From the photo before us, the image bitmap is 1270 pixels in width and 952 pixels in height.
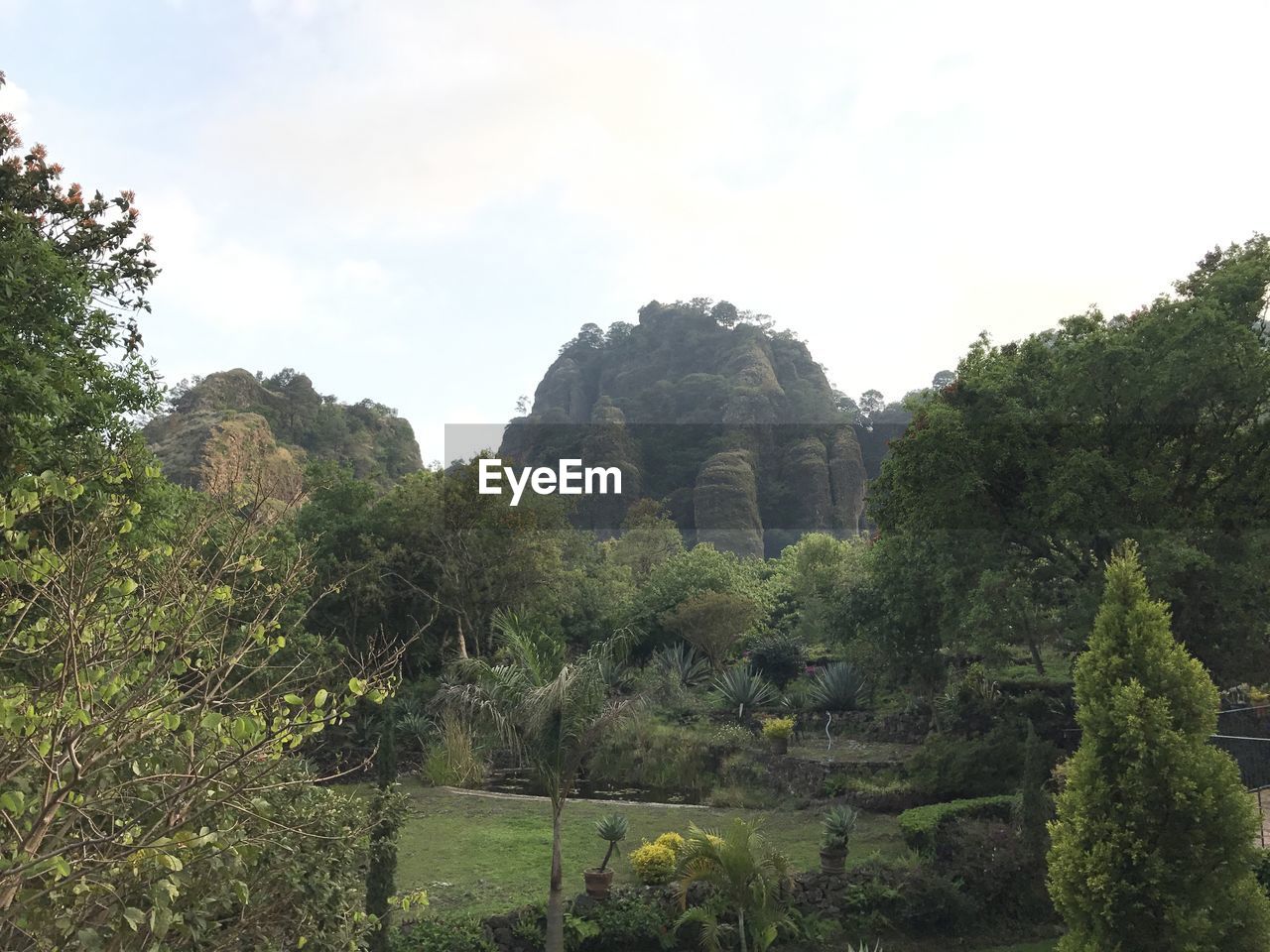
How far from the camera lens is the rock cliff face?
6056 cm

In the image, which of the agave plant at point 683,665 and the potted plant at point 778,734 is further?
the agave plant at point 683,665

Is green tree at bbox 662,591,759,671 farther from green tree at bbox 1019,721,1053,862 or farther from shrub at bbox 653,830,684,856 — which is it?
green tree at bbox 1019,721,1053,862

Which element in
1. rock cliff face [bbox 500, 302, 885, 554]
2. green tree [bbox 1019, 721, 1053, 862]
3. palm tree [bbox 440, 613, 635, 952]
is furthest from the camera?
rock cliff face [bbox 500, 302, 885, 554]

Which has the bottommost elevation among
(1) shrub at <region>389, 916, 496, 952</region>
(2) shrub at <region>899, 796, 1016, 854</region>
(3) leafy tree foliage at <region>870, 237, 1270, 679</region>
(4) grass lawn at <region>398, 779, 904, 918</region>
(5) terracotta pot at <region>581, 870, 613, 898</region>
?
(4) grass lawn at <region>398, 779, 904, 918</region>

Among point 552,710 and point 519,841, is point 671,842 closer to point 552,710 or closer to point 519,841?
point 519,841

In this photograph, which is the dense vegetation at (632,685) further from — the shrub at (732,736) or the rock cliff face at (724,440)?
the rock cliff face at (724,440)

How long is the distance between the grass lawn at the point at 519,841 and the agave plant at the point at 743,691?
219 inches

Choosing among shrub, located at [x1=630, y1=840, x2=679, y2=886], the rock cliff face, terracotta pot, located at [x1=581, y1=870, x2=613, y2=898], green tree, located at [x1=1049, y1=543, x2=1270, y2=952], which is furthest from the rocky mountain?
green tree, located at [x1=1049, y1=543, x2=1270, y2=952]

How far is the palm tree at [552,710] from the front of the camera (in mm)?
8938

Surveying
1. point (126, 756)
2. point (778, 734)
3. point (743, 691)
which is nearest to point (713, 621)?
point (743, 691)

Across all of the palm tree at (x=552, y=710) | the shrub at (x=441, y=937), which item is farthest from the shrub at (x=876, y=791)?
the shrub at (x=441, y=937)

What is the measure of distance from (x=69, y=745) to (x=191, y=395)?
50.0m

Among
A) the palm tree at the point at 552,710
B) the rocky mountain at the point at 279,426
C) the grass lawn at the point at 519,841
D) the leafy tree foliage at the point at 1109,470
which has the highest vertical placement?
the rocky mountain at the point at 279,426

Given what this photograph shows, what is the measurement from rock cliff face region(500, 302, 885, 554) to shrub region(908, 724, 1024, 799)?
43385mm
